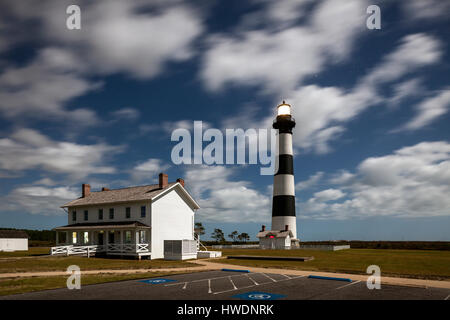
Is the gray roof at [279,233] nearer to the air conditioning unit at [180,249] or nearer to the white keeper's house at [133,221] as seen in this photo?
the white keeper's house at [133,221]

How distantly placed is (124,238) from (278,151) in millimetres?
28664

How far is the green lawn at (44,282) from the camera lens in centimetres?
1608

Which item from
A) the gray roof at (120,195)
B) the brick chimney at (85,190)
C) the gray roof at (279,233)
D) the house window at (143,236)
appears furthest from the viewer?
the gray roof at (279,233)

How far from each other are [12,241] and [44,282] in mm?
53719

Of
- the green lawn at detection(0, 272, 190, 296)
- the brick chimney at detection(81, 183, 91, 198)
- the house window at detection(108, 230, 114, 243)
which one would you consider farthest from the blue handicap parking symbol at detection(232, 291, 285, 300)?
the brick chimney at detection(81, 183, 91, 198)

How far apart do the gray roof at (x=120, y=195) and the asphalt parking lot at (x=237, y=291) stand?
19.9 m

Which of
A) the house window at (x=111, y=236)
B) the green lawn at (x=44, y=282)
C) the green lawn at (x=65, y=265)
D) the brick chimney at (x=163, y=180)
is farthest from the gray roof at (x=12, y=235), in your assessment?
the green lawn at (x=44, y=282)

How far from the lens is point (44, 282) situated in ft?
60.0

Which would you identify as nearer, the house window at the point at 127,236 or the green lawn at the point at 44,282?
the green lawn at the point at 44,282

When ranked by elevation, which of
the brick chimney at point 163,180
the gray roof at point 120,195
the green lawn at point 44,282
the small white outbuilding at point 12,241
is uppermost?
the brick chimney at point 163,180

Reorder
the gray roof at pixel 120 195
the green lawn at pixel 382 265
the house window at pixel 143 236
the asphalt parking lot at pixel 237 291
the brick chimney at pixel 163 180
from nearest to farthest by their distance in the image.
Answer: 1. the asphalt parking lot at pixel 237 291
2. the green lawn at pixel 382 265
3. the house window at pixel 143 236
4. the gray roof at pixel 120 195
5. the brick chimney at pixel 163 180

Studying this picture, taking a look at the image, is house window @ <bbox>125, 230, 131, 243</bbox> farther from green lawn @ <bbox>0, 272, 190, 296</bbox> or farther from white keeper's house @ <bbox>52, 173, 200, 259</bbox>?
green lawn @ <bbox>0, 272, 190, 296</bbox>
